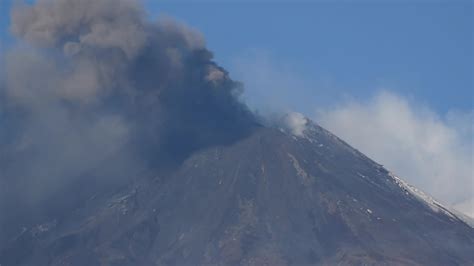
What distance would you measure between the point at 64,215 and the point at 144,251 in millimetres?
13293

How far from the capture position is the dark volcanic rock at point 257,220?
422ft

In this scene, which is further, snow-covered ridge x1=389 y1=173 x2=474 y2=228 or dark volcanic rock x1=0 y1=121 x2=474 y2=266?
snow-covered ridge x1=389 y1=173 x2=474 y2=228

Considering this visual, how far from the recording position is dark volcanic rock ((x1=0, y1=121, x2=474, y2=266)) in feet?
422

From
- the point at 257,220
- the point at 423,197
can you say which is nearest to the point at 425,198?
the point at 423,197

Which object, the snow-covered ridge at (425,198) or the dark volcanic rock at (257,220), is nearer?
the dark volcanic rock at (257,220)

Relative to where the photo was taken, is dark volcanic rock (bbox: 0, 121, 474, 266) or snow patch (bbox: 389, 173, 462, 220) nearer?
dark volcanic rock (bbox: 0, 121, 474, 266)

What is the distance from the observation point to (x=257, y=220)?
135625 millimetres

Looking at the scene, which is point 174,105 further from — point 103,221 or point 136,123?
point 103,221

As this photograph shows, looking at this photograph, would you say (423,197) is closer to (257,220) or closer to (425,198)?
(425,198)

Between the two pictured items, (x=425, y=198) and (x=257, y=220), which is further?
(x=425, y=198)

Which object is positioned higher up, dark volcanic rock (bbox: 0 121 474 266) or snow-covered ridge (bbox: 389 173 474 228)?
snow-covered ridge (bbox: 389 173 474 228)

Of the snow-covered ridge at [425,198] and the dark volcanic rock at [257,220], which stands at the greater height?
the snow-covered ridge at [425,198]

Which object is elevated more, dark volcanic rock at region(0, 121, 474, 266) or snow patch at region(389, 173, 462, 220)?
snow patch at region(389, 173, 462, 220)

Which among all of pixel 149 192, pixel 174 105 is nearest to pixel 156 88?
pixel 174 105
